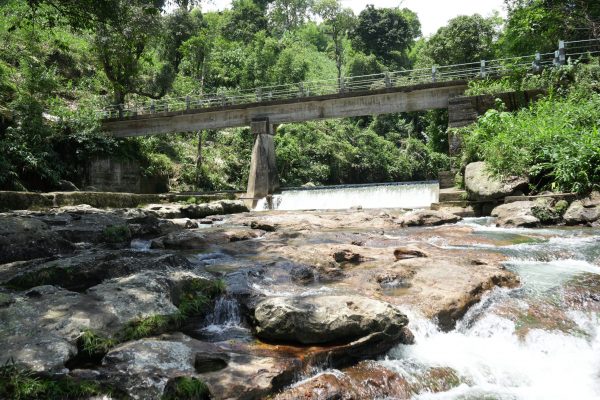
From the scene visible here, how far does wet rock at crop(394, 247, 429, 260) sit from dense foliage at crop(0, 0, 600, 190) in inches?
274

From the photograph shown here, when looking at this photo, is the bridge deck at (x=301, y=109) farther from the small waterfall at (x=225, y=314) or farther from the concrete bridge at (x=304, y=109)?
the small waterfall at (x=225, y=314)

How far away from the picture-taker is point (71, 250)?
801cm

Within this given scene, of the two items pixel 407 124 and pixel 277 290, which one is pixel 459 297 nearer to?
pixel 277 290

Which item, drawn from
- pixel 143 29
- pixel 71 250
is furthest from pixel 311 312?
pixel 143 29

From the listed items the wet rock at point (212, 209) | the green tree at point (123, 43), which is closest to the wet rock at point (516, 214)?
the wet rock at point (212, 209)

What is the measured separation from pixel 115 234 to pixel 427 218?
27.4ft

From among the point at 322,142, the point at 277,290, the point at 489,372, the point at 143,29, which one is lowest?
the point at 489,372

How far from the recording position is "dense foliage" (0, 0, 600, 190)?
1652 centimetres

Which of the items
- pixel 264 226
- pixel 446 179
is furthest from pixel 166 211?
pixel 446 179

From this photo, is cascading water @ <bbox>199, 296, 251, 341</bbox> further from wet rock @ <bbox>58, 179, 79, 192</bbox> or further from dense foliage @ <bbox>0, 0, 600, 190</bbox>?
wet rock @ <bbox>58, 179, 79, 192</bbox>

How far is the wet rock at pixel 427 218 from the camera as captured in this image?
12797 mm

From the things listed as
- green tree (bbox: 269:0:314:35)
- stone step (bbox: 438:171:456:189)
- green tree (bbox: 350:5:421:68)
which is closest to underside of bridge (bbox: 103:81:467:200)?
stone step (bbox: 438:171:456:189)

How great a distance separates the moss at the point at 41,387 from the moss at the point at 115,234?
21.5ft

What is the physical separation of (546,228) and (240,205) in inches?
471
